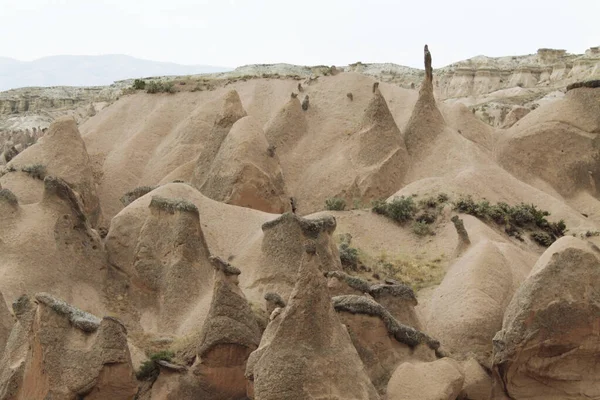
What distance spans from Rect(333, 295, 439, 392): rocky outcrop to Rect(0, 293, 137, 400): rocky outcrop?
4610 mm

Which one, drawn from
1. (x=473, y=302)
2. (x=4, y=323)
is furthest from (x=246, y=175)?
(x=4, y=323)

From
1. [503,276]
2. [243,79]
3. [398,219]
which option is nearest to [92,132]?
[243,79]

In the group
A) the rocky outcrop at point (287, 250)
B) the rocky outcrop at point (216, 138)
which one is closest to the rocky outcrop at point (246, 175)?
the rocky outcrop at point (216, 138)

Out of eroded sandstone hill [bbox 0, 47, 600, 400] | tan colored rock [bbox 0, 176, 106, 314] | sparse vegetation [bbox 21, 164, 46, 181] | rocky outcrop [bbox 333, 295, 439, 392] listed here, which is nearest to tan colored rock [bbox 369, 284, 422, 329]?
eroded sandstone hill [bbox 0, 47, 600, 400]

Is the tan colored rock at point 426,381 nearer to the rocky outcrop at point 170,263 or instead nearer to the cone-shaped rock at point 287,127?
the rocky outcrop at point 170,263

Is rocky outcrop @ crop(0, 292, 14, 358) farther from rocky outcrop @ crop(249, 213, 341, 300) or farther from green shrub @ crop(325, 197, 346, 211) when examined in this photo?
green shrub @ crop(325, 197, 346, 211)

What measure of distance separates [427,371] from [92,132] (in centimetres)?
2812

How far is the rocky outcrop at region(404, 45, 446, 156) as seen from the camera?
124ft

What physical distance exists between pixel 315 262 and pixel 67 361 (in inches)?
218

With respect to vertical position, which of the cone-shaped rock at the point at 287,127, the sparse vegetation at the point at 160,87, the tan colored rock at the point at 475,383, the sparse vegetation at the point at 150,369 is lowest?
the tan colored rock at the point at 475,383

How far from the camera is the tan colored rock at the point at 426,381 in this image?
19031 millimetres

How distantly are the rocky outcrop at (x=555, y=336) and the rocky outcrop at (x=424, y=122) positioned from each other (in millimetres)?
16571

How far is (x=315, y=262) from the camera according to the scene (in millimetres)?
17156

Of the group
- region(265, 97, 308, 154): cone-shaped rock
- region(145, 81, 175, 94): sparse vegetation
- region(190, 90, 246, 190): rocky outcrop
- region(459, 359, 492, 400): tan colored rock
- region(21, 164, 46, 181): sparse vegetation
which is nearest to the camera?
region(459, 359, 492, 400): tan colored rock
